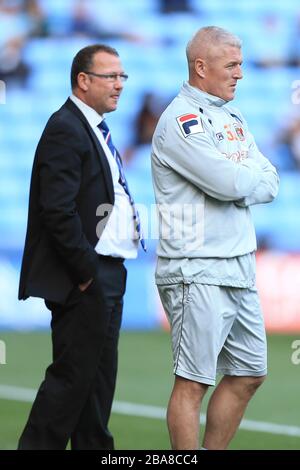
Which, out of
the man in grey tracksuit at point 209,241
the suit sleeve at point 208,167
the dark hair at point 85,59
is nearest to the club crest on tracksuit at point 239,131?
the man in grey tracksuit at point 209,241

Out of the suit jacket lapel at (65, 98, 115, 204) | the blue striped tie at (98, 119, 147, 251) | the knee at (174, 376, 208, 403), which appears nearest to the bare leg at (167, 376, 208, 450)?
the knee at (174, 376, 208, 403)

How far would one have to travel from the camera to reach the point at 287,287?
13742mm

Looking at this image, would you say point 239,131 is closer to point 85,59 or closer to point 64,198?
point 85,59

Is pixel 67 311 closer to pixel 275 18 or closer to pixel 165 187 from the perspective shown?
pixel 165 187

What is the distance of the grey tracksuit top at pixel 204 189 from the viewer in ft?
17.5

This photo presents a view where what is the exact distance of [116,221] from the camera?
5.60 metres

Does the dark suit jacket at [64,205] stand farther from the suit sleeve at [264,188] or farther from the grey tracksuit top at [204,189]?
the suit sleeve at [264,188]

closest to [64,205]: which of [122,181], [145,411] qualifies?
[122,181]

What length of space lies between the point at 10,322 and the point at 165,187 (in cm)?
868

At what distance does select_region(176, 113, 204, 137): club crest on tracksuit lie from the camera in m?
5.37

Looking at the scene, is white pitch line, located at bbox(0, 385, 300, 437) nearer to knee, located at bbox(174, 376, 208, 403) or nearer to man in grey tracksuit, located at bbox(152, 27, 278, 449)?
man in grey tracksuit, located at bbox(152, 27, 278, 449)

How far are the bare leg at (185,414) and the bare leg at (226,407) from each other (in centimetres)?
26

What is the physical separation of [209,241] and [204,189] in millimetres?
246

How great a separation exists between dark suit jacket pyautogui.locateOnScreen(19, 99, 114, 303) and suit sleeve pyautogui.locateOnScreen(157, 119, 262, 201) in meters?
0.39
